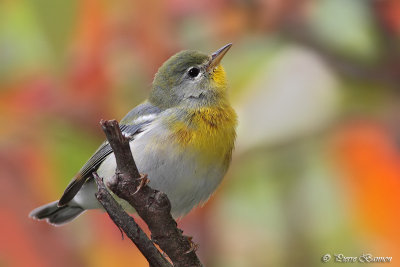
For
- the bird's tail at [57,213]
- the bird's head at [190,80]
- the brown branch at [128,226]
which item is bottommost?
the brown branch at [128,226]

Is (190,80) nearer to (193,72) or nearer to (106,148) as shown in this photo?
(193,72)

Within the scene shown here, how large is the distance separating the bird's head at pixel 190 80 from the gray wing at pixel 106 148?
0.11 meters

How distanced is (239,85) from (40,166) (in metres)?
1.07

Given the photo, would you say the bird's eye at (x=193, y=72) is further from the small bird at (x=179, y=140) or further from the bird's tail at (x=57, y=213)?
the bird's tail at (x=57, y=213)

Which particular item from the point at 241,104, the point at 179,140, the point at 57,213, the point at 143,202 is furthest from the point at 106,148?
the point at 143,202

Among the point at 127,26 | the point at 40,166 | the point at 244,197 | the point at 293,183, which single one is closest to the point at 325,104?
the point at 293,183

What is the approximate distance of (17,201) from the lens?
2.93 meters

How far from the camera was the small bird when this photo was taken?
307 centimetres

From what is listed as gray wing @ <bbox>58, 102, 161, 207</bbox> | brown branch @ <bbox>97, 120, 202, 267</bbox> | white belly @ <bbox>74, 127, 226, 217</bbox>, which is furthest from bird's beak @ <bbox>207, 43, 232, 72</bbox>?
brown branch @ <bbox>97, 120, 202, 267</bbox>

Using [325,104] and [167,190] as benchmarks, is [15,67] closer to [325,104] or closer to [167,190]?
[167,190]

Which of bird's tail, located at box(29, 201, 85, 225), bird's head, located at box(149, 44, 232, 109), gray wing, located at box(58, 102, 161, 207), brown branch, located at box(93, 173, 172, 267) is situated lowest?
brown branch, located at box(93, 173, 172, 267)

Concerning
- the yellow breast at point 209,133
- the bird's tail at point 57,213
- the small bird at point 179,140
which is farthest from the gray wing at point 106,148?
the bird's tail at point 57,213

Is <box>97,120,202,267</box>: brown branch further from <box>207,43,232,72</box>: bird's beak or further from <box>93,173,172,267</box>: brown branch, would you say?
<box>207,43,232,72</box>: bird's beak

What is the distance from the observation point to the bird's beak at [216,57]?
11.7ft
